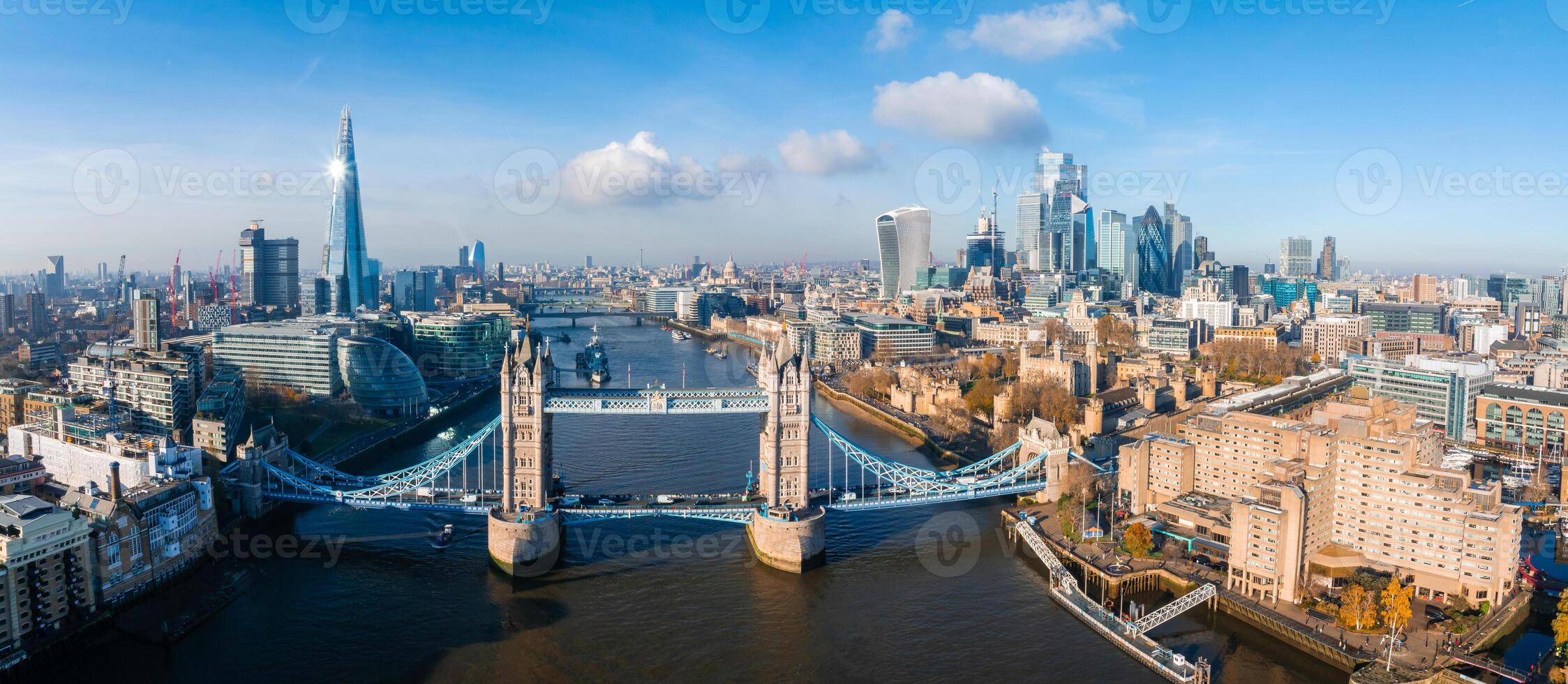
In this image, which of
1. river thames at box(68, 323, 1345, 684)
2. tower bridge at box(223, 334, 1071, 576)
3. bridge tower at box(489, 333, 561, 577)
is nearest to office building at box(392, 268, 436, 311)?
tower bridge at box(223, 334, 1071, 576)

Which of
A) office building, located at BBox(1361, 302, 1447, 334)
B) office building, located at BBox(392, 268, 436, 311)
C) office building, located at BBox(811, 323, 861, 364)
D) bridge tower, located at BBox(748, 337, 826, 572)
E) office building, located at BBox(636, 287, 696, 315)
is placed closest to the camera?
bridge tower, located at BBox(748, 337, 826, 572)

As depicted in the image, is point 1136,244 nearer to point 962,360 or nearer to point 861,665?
point 962,360

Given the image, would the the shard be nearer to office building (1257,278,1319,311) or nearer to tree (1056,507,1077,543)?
tree (1056,507,1077,543)

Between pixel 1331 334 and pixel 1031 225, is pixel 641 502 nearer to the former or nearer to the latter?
pixel 1331 334

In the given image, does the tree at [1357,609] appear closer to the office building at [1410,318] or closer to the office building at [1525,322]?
the office building at [1525,322]

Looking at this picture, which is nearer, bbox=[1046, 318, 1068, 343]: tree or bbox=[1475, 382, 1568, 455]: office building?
bbox=[1475, 382, 1568, 455]: office building

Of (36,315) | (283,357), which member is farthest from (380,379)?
(36,315)

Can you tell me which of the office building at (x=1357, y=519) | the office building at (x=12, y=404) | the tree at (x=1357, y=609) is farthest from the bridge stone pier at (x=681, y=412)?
the office building at (x=12, y=404)

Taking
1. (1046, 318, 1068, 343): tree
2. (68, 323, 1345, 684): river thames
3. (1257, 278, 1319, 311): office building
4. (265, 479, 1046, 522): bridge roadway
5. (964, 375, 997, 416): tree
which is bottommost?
(68, 323, 1345, 684): river thames
